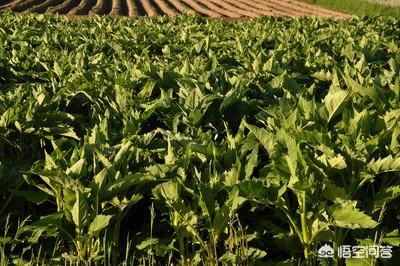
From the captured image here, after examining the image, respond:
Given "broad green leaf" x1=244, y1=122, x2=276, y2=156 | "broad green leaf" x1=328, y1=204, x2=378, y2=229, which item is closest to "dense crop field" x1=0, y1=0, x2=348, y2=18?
"broad green leaf" x1=244, y1=122, x2=276, y2=156

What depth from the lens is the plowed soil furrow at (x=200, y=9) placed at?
34.7m

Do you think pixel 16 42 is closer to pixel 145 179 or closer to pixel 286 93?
pixel 286 93

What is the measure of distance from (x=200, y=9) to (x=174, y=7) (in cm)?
A: 221

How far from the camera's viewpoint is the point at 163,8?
37.3 meters

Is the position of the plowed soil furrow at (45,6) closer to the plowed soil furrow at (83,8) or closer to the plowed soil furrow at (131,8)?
the plowed soil furrow at (83,8)

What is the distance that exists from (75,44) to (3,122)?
5.74m

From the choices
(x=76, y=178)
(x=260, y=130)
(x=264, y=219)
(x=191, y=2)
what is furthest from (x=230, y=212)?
(x=191, y=2)

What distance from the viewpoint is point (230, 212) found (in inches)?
117

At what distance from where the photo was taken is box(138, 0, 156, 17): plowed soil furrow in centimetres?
3438

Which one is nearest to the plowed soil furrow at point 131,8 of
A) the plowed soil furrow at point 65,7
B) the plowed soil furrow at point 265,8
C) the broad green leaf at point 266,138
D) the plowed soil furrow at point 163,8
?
the plowed soil furrow at point 163,8

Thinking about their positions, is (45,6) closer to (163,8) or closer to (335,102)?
(163,8)

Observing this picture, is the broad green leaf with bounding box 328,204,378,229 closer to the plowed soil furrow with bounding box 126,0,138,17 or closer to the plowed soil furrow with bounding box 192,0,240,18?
the plowed soil furrow with bounding box 126,0,138,17

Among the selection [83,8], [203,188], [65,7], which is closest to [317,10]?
[83,8]

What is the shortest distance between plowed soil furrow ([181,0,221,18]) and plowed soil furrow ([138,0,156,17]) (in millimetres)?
3328
